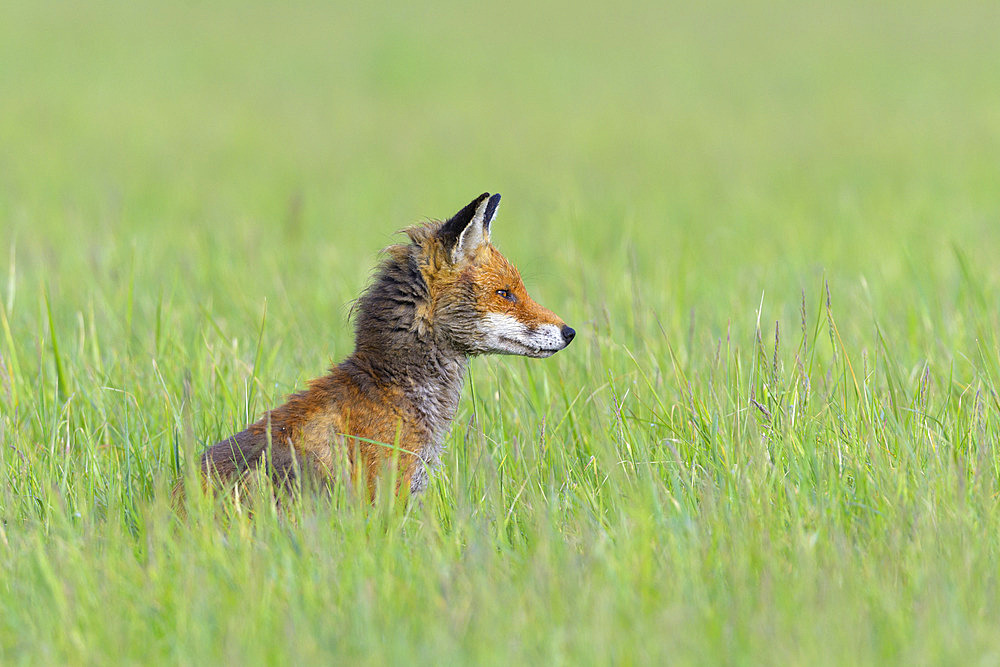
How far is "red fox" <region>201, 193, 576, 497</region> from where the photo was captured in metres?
4.84

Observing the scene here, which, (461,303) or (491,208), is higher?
(491,208)

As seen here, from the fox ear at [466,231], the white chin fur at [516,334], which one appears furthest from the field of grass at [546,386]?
the fox ear at [466,231]

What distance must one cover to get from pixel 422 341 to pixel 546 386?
3.37ft

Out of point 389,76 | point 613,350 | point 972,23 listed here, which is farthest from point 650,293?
point 972,23

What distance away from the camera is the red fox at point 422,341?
15.9ft

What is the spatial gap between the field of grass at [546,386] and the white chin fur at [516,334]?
1.23 ft

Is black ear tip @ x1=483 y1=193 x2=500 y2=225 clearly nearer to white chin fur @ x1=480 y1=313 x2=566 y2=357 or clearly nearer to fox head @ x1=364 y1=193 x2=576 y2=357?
fox head @ x1=364 y1=193 x2=576 y2=357

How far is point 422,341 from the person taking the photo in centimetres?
515

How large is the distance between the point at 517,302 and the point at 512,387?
3.70ft

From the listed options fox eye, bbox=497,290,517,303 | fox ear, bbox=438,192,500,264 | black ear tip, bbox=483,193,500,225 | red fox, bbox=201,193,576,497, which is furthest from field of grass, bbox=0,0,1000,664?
black ear tip, bbox=483,193,500,225

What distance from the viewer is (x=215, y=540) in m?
3.87

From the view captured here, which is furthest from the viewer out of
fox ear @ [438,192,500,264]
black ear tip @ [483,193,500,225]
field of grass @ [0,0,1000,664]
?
black ear tip @ [483,193,500,225]

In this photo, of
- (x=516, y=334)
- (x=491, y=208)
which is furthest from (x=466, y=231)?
(x=516, y=334)

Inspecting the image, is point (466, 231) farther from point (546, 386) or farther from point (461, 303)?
point (546, 386)
